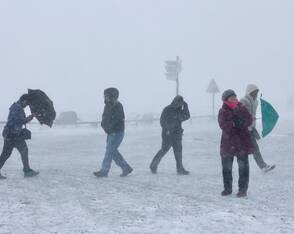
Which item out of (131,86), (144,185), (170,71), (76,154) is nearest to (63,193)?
(144,185)

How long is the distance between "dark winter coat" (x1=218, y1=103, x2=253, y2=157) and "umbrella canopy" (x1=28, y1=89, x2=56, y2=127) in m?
4.03

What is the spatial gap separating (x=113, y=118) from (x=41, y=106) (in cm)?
139

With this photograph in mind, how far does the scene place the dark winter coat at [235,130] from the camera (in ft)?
30.2

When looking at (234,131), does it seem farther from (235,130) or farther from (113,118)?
(113,118)

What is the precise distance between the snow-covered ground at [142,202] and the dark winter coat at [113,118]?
3.10 ft

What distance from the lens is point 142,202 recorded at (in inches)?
353

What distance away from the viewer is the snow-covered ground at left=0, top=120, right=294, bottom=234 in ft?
24.3

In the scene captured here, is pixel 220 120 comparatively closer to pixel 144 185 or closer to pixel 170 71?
pixel 144 185

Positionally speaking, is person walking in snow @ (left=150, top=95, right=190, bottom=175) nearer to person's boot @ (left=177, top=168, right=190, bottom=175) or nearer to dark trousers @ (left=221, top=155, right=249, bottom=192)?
person's boot @ (left=177, top=168, right=190, bottom=175)

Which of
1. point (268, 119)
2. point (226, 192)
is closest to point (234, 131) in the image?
point (226, 192)

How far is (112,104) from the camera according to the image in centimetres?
1197

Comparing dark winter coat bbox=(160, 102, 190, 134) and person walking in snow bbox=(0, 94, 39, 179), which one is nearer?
person walking in snow bbox=(0, 94, 39, 179)

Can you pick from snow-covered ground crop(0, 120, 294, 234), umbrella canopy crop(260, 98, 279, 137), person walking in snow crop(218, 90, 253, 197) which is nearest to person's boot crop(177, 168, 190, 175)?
snow-covered ground crop(0, 120, 294, 234)

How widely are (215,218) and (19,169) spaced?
6998 millimetres
